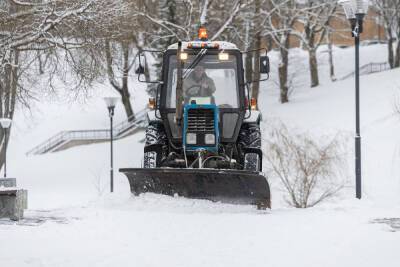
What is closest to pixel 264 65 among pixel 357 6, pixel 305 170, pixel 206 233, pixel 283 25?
pixel 357 6

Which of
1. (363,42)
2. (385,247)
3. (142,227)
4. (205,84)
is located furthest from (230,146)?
(363,42)

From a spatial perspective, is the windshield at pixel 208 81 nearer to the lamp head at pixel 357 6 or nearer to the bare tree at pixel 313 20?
A: the lamp head at pixel 357 6

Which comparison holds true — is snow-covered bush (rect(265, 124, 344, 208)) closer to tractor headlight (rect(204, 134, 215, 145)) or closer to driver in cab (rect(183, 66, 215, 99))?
driver in cab (rect(183, 66, 215, 99))

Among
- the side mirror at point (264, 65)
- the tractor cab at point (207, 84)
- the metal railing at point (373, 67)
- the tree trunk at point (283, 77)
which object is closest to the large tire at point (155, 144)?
the tractor cab at point (207, 84)

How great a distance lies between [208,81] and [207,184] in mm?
2358

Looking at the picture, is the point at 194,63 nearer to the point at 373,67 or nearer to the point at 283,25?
the point at 283,25

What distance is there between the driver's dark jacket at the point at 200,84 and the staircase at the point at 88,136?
Result: 28961mm

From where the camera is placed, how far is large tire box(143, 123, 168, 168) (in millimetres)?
13320

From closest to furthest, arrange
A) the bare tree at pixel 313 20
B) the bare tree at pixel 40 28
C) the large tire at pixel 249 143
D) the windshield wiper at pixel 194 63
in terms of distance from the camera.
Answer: the large tire at pixel 249 143
the windshield wiper at pixel 194 63
the bare tree at pixel 40 28
the bare tree at pixel 313 20

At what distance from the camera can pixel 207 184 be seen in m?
12.1

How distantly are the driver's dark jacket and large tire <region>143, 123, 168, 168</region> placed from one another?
2.79 ft

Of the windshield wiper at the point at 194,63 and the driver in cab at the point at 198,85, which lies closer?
the driver in cab at the point at 198,85

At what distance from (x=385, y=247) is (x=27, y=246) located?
13.3 ft

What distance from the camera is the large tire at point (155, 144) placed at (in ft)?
43.7
